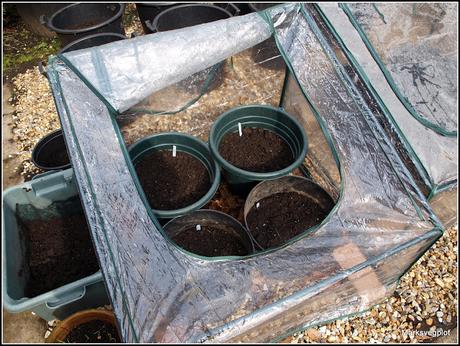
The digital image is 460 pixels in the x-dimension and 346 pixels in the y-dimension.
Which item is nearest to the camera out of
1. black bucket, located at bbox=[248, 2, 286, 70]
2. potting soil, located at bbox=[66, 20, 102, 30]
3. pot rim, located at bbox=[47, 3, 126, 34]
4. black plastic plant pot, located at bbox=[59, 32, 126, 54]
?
black bucket, located at bbox=[248, 2, 286, 70]

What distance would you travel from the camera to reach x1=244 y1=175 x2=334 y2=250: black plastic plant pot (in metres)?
2.43

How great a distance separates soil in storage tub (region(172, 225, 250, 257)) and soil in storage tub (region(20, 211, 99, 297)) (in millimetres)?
601

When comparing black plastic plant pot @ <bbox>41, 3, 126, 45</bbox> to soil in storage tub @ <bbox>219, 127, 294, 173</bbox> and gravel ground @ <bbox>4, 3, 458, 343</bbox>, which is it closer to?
soil in storage tub @ <bbox>219, 127, 294, 173</bbox>

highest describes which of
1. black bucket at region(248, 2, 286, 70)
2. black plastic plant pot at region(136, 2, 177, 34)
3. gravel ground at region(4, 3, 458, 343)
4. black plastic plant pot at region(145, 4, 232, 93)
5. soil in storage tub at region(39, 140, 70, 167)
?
black plastic plant pot at region(136, 2, 177, 34)

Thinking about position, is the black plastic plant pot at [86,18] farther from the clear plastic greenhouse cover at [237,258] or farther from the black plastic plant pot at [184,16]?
the clear plastic greenhouse cover at [237,258]

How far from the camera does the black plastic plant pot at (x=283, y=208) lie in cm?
243

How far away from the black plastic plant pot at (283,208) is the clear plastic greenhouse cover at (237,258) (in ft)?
1.60

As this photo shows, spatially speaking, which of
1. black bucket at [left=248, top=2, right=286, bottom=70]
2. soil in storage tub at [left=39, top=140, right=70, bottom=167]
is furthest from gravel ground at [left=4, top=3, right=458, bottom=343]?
black bucket at [left=248, top=2, right=286, bottom=70]

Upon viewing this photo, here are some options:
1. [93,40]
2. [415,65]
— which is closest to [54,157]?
[93,40]

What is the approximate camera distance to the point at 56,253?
2.47 metres

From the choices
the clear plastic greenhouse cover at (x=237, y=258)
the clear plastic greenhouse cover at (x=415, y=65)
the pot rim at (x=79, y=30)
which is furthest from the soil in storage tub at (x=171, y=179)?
the pot rim at (x=79, y=30)

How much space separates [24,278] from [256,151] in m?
1.64

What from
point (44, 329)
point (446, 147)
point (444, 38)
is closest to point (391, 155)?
point (446, 147)

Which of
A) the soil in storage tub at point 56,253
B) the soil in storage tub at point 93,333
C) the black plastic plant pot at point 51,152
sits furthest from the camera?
the black plastic plant pot at point 51,152
